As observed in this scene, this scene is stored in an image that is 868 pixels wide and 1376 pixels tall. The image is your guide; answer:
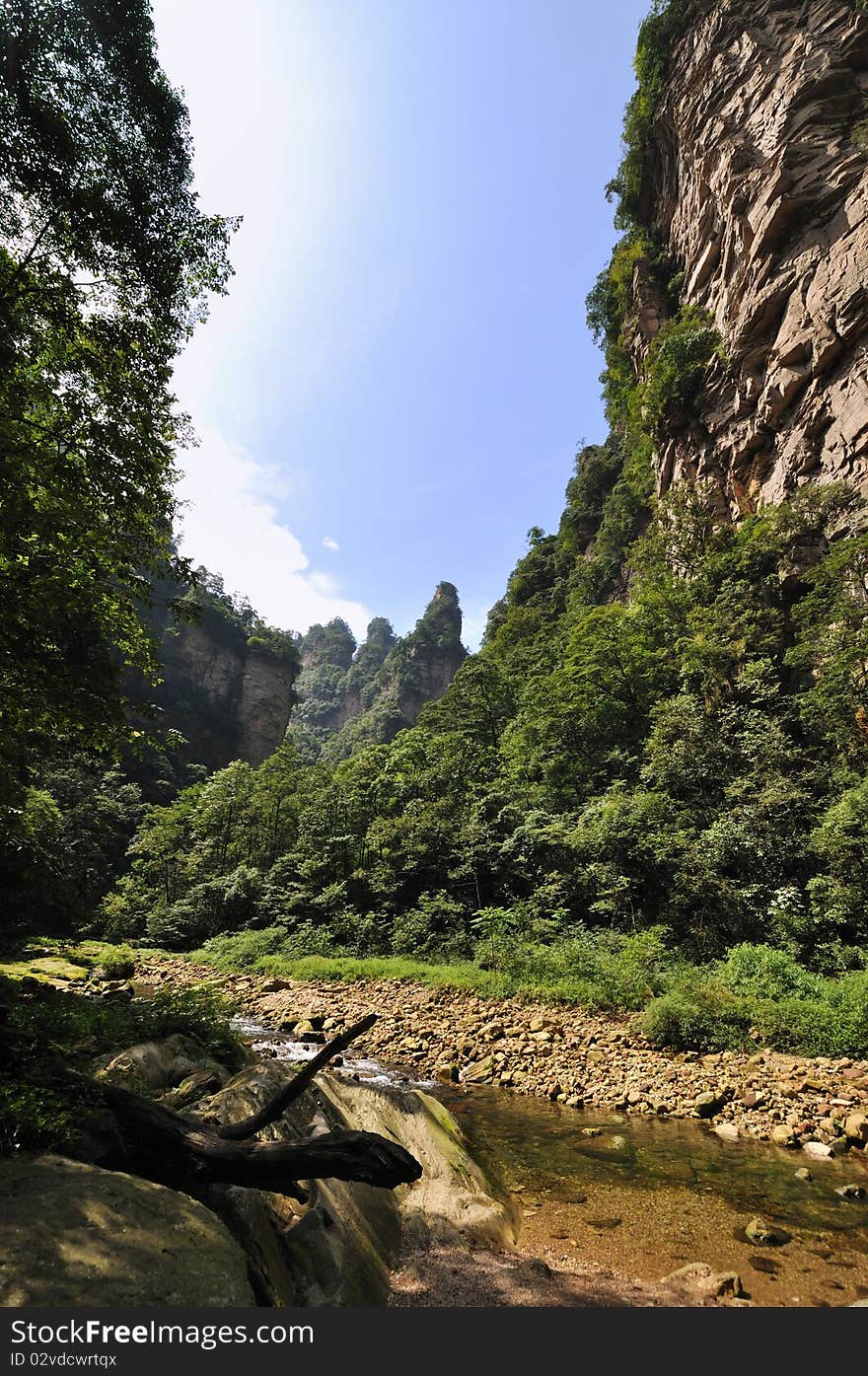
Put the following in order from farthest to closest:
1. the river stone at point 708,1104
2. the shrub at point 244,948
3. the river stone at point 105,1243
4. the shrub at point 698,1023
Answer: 1. the shrub at point 244,948
2. the shrub at point 698,1023
3. the river stone at point 708,1104
4. the river stone at point 105,1243

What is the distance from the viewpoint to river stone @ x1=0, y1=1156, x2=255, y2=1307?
7.48ft

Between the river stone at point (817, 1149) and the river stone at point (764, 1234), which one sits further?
the river stone at point (817, 1149)

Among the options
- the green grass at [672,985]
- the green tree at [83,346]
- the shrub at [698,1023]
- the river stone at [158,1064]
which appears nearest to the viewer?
the river stone at [158,1064]

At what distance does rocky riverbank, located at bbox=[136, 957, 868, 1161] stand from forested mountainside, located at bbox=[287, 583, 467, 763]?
1648 inches

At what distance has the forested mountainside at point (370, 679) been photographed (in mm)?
75562

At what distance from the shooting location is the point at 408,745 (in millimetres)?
30344

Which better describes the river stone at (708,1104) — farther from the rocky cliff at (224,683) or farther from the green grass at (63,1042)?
the rocky cliff at (224,683)

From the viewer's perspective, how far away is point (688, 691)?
19438 millimetres

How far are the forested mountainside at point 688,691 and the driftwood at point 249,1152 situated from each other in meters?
8.19

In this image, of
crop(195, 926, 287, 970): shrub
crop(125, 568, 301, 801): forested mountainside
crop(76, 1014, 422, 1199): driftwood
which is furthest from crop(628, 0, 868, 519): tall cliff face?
crop(125, 568, 301, 801): forested mountainside

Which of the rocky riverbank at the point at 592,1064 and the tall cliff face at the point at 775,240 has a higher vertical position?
the tall cliff face at the point at 775,240

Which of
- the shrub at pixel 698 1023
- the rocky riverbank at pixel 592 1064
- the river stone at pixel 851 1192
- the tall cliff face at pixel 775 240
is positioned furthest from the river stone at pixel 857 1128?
the tall cliff face at pixel 775 240

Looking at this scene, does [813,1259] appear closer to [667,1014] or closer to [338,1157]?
[338,1157]

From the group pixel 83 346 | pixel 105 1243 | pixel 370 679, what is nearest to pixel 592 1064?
pixel 105 1243
